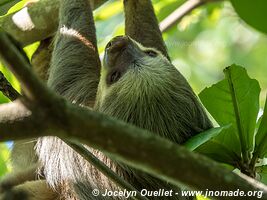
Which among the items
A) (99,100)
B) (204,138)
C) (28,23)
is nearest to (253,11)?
(204,138)

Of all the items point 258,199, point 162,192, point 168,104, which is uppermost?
point 258,199

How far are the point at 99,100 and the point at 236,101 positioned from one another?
2052 millimetres

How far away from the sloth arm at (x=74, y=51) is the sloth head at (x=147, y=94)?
69 cm

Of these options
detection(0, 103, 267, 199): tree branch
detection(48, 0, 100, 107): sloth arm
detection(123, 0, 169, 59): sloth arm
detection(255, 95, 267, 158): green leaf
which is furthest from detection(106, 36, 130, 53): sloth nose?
detection(0, 103, 267, 199): tree branch

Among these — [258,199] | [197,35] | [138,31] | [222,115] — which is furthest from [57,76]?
[197,35]

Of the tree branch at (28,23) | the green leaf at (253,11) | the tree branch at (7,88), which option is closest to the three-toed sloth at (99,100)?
the tree branch at (28,23)

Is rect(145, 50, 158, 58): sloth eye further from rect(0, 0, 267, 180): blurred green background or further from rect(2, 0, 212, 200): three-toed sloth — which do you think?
rect(0, 0, 267, 180): blurred green background

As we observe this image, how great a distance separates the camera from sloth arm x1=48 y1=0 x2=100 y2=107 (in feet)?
20.3

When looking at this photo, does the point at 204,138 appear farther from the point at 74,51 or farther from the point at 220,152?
the point at 74,51

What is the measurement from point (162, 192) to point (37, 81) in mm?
3227

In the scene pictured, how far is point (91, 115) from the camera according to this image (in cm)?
170

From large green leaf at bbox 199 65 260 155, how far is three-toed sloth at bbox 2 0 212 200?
103 centimetres

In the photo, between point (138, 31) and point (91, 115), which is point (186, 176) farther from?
point (138, 31)

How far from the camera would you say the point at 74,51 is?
636cm
